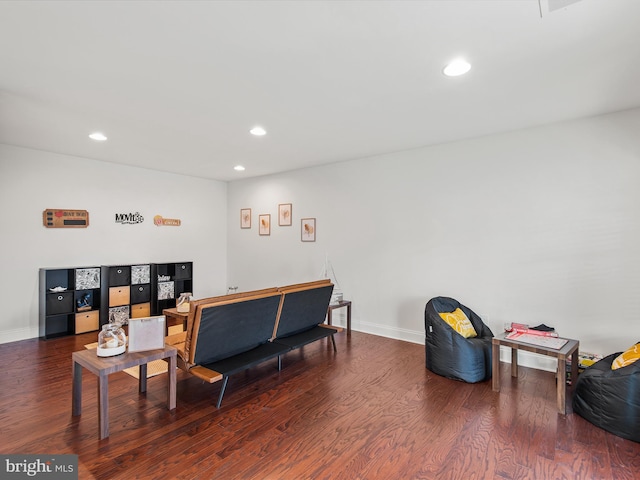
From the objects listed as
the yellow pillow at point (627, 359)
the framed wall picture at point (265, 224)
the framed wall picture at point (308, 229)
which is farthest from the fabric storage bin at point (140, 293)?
the yellow pillow at point (627, 359)

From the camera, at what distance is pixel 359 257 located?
16.8 ft

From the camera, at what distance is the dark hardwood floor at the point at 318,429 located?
2059 millimetres

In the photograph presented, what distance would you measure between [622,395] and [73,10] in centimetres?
439

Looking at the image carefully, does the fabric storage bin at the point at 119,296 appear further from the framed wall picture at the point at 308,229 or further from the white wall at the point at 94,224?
the framed wall picture at the point at 308,229

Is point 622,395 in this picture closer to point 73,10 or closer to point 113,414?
point 113,414

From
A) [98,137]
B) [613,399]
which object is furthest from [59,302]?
[613,399]

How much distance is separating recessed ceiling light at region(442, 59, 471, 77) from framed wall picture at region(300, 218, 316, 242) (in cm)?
349

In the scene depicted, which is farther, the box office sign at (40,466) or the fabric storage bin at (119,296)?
the fabric storage bin at (119,296)

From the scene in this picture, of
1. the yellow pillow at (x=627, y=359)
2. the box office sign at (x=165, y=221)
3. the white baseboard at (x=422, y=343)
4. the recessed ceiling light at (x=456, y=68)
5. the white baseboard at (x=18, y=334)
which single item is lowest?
the white baseboard at (x=422, y=343)

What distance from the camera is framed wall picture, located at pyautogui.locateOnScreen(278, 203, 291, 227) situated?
605 cm

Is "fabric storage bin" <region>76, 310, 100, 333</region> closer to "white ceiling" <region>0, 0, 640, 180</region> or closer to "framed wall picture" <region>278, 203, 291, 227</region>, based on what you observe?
"white ceiling" <region>0, 0, 640, 180</region>

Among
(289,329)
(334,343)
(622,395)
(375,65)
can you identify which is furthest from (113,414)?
(622,395)

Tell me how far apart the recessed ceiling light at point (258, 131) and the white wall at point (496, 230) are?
1.75 metres

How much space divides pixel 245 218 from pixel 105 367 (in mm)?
4718
